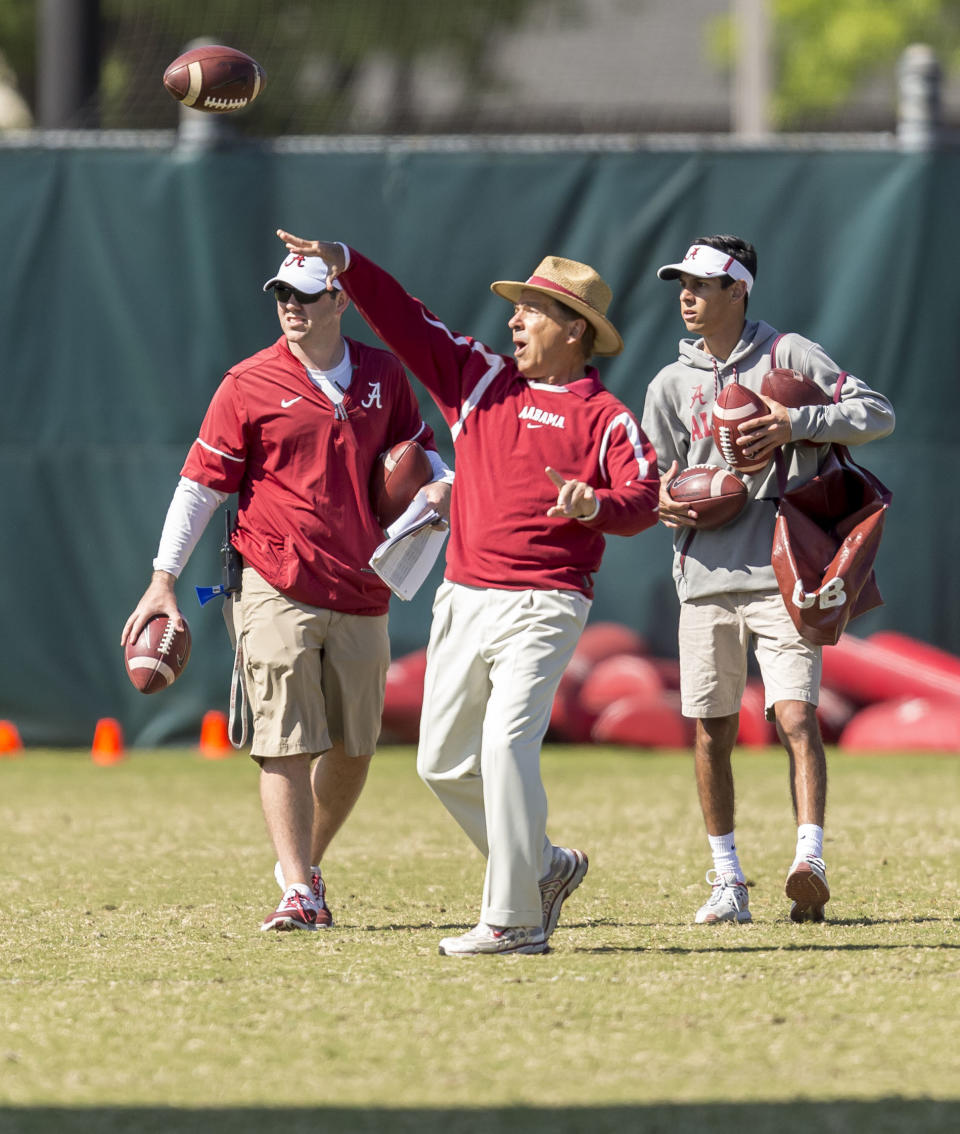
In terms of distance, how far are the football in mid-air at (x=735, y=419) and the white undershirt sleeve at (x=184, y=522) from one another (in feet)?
5.65

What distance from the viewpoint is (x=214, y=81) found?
24.8ft

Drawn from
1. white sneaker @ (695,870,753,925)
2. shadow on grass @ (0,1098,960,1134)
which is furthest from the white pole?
shadow on grass @ (0,1098,960,1134)

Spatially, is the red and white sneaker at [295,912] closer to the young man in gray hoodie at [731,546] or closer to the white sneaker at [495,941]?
the white sneaker at [495,941]

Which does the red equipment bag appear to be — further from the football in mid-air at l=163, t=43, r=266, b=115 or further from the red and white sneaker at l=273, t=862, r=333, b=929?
the football in mid-air at l=163, t=43, r=266, b=115

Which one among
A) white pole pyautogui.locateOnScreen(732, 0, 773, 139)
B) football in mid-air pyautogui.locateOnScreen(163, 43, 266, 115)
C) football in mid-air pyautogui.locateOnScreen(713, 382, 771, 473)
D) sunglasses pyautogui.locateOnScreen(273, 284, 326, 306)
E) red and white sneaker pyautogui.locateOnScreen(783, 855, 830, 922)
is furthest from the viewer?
white pole pyautogui.locateOnScreen(732, 0, 773, 139)

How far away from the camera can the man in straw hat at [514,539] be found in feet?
19.3

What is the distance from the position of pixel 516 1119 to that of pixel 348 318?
8.27 meters

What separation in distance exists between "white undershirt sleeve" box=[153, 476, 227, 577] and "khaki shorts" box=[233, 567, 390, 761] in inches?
9.5

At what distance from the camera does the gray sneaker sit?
610cm

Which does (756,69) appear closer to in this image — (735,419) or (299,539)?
(735,419)

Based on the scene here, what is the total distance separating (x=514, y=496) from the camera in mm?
6062

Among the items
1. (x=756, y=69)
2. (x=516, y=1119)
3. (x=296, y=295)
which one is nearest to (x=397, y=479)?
(x=296, y=295)

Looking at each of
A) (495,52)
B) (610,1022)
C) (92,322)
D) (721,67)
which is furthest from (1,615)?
(721,67)

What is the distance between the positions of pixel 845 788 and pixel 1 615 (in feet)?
17.1
